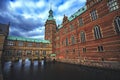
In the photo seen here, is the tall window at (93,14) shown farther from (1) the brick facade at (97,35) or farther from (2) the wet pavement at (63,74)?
(2) the wet pavement at (63,74)

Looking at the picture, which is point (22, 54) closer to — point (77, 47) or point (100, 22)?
point (77, 47)

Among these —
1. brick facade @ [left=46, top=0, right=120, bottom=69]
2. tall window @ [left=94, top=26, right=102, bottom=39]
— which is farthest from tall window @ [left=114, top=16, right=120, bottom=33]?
tall window @ [left=94, top=26, right=102, bottom=39]

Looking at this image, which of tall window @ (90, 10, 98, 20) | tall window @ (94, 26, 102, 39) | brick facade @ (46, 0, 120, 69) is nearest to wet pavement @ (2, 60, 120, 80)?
brick facade @ (46, 0, 120, 69)

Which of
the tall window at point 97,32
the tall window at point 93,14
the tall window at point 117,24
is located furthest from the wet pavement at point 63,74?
the tall window at point 93,14

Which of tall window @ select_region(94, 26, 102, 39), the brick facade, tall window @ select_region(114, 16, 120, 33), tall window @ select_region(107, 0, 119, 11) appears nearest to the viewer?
tall window @ select_region(114, 16, 120, 33)

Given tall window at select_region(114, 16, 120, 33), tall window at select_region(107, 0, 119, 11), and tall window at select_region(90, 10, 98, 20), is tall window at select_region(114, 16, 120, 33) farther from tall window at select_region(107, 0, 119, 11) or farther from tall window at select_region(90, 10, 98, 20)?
tall window at select_region(90, 10, 98, 20)

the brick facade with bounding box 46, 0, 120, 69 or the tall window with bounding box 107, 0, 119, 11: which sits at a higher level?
the tall window with bounding box 107, 0, 119, 11

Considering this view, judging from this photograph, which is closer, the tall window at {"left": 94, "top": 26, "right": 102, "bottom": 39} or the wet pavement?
the wet pavement

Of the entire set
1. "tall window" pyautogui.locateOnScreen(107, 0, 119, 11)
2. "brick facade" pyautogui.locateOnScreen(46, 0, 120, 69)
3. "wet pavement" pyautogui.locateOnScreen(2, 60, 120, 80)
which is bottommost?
"wet pavement" pyautogui.locateOnScreen(2, 60, 120, 80)

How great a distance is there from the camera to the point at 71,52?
25250 millimetres

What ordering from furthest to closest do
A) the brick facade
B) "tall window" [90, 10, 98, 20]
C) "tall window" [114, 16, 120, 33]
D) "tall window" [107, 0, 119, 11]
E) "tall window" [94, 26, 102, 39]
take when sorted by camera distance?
"tall window" [90, 10, 98, 20]
"tall window" [94, 26, 102, 39]
"tall window" [107, 0, 119, 11]
the brick facade
"tall window" [114, 16, 120, 33]

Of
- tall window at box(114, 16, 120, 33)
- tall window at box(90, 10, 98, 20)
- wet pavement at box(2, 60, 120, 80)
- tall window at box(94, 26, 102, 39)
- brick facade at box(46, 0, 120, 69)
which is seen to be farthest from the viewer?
tall window at box(90, 10, 98, 20)

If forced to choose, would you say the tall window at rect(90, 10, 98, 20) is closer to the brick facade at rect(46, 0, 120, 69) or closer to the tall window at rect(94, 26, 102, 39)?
the brick facade at rect(46, 0, 120, 69)

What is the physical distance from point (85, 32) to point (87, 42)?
2.86 m
